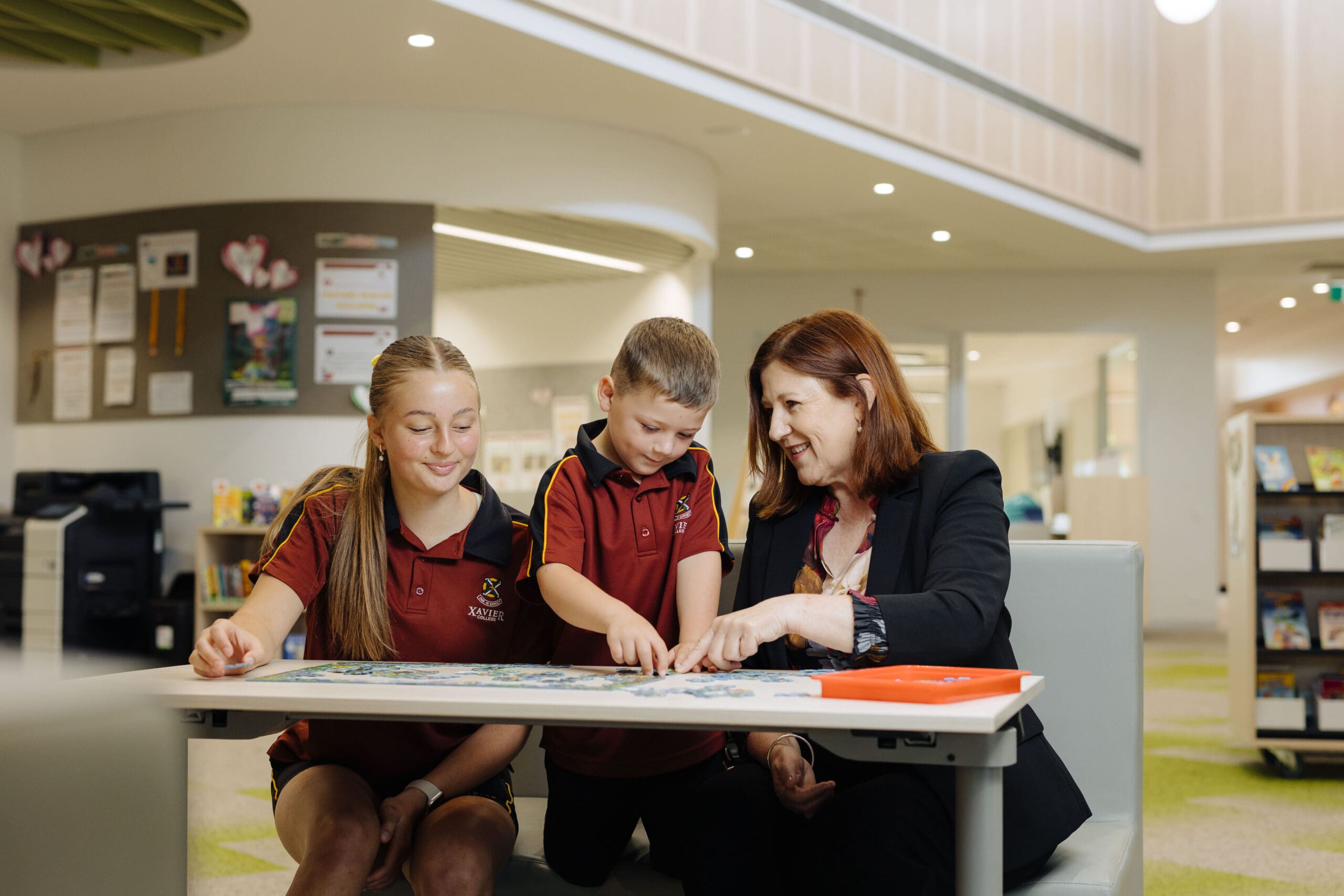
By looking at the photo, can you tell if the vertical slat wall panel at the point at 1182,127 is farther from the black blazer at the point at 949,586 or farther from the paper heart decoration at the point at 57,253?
the black blazer at the point at 949,586

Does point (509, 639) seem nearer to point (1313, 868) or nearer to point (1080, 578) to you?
point (1080, 578)

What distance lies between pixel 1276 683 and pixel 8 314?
661 centimetres

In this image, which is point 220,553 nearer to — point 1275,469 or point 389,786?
point 389,786

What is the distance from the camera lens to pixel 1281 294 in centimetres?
1124

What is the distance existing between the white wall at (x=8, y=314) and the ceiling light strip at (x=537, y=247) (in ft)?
7.81

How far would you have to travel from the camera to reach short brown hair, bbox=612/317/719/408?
178cm

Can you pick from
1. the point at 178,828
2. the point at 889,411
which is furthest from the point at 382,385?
the point at 178,828

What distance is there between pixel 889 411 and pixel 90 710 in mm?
1535

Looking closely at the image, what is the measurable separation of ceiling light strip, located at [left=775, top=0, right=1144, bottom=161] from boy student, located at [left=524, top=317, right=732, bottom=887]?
4924mm

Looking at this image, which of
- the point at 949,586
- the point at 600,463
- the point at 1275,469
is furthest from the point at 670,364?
the point at 1275,469

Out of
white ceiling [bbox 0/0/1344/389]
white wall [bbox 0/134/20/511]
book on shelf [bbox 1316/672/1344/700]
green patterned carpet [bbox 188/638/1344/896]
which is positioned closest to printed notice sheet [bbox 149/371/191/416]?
white wall [bbox 0/134/20/511]

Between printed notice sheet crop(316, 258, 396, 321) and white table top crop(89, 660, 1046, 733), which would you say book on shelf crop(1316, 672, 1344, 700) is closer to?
white table top crop(89, 660, 1046, 733)

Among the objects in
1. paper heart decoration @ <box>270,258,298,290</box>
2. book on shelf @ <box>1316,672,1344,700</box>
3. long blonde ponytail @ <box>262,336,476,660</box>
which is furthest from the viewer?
paper heart decoration @ <box>270,258,298,290</box>

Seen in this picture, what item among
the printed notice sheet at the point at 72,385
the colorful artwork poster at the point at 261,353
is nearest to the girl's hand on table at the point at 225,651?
the colorful artwork poster at the point at 261,353
